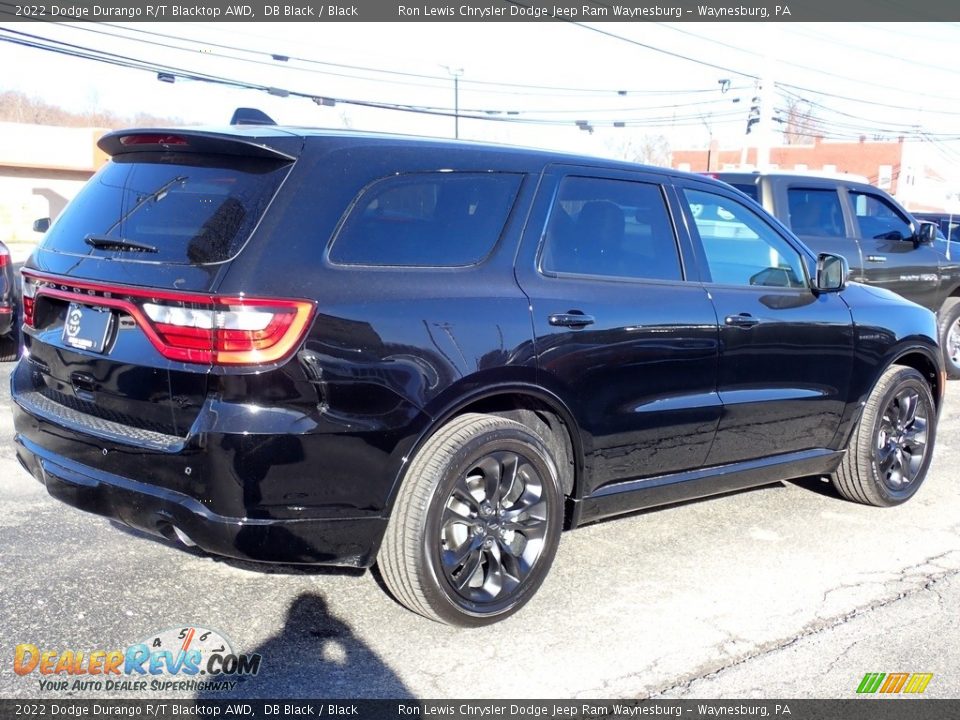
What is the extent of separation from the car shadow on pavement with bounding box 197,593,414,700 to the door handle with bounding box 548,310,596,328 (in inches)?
58.2

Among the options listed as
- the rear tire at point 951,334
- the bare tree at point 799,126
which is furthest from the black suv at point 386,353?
the bare tree at point 799,126

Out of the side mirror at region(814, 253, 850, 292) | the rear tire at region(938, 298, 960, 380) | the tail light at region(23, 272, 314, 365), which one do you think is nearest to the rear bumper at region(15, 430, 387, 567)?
the tail light at region(23, 272, 314, 365)

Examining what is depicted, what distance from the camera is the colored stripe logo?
11.7 ft

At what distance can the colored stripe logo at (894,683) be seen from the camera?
3.56 metres

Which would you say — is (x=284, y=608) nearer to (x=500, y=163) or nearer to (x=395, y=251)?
(x=395, y=251)

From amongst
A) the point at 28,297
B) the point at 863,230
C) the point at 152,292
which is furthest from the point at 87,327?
the point at 863,230

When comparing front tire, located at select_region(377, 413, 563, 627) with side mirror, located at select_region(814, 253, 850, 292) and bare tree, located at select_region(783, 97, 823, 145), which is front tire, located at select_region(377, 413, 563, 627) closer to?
side mirror, located at select_region(814, 253, 850, 292)

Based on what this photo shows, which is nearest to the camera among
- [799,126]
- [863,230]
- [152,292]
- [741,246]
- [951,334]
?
[152,292]

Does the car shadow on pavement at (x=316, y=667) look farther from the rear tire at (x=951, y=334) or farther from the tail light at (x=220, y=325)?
the rear tire at (x=951, y=334)

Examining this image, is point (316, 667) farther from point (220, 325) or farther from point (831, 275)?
point (831, 275)

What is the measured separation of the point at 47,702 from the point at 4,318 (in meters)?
6.07

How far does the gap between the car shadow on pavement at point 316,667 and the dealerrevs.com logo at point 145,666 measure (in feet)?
0.19

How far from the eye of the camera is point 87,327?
3.54 metres

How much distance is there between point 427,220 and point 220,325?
97 cm
